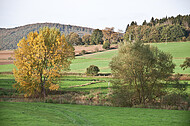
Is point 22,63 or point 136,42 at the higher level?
point 136,42

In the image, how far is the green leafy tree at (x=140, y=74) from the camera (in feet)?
88.0

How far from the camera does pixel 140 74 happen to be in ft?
89.5

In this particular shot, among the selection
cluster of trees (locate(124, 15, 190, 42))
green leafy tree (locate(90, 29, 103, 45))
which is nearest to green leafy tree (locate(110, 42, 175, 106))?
cluster of trees (locate(124, 15, 190, 42))

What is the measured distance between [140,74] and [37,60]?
54.0 ft

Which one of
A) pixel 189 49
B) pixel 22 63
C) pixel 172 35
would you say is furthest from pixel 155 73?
pixel 172 35

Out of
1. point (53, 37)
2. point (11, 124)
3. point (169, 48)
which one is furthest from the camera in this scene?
point (169, 48)

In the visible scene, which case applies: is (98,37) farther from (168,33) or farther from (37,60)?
(37,60)

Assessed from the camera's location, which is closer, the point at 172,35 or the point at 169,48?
the point at 169,48

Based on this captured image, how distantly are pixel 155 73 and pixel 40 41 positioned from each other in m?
18.1

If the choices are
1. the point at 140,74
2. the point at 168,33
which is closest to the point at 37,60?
the point at 140,74

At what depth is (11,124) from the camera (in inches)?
492

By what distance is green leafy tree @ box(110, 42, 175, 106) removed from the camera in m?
26.8

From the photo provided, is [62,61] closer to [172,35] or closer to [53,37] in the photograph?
[53,37]

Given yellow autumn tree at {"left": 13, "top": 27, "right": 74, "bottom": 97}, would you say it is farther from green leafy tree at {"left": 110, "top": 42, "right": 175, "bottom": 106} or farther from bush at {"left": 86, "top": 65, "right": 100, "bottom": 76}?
bush at {"left": 86, "top": 65, "right": 100, "bottom": 76}
